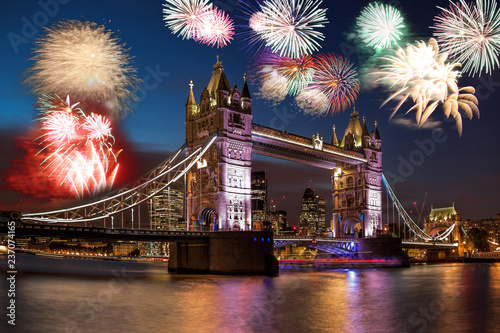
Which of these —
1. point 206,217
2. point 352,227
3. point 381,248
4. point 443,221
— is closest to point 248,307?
point 206,217

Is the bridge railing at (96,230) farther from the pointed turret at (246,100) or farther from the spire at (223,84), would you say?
the spire at (223,84)

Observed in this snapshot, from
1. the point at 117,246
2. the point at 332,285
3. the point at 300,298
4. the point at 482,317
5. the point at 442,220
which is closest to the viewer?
the point at 482,317

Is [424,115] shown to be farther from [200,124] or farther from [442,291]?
[200,124]

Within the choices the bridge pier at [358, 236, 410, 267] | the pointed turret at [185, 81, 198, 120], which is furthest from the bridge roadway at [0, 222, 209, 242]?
the bridge pier at [358, 236, 410, 267]

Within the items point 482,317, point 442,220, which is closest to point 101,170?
point 482,317

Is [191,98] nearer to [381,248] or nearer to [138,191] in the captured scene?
[138,191]

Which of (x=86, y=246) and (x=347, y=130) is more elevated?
(x=347, y=130)
